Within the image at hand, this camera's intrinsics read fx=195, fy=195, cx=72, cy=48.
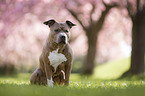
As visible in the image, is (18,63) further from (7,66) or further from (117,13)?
(117,13)

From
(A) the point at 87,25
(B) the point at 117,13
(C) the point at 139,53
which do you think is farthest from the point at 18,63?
(C) the point at 139,53

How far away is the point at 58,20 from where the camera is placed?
17000mm

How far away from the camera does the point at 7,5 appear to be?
13.7m

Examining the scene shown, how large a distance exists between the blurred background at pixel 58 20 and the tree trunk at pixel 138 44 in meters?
0.50

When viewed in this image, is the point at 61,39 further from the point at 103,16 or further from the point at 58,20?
the point at 58,20

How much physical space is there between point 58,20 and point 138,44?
28.0 feet

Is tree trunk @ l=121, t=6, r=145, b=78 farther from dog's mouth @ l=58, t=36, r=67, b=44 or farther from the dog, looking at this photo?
dog's mouth @ l=58, t=36, r=67, b=44

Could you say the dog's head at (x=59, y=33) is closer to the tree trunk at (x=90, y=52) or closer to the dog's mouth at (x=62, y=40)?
the dog's mouth at (x=62, y=40)

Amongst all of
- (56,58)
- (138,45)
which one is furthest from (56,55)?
(138,45)

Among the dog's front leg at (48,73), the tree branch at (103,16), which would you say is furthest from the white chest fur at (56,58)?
the tree branch at (103,16)

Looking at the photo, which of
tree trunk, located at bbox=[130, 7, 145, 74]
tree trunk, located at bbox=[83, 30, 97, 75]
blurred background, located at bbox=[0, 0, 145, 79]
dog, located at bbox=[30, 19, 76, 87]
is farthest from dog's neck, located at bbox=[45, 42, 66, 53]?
tree trunk, located at bbox=[83, 30, 97, 75]

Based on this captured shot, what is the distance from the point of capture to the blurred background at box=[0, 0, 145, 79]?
45.5 feet

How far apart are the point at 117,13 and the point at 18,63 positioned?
1028 cm

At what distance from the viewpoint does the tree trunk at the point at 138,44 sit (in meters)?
10.0
